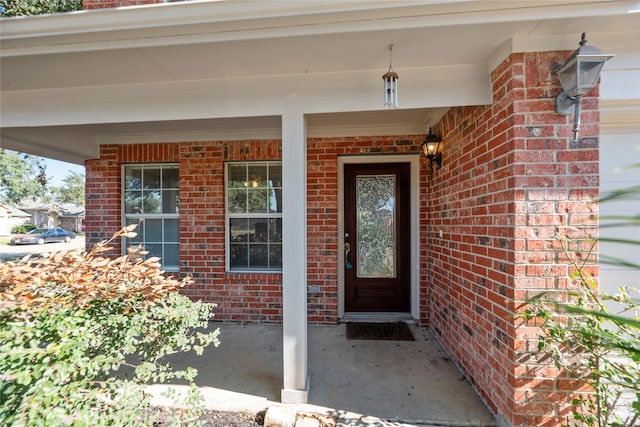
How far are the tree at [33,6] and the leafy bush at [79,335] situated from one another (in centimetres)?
621

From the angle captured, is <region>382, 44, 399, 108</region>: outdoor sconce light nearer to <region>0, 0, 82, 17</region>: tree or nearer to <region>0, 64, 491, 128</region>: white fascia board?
<region>0, 64, 491, 128</region>: white fascia board

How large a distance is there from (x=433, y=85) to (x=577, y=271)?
5.01 feet

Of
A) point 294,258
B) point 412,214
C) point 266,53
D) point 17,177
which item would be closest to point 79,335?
point 294,258

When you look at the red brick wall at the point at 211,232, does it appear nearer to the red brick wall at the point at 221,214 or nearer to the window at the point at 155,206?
the red brick wall at the point at 221,214

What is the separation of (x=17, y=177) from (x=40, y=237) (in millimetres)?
5419

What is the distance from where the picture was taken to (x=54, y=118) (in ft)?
7.97

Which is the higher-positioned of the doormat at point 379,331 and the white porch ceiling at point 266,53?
the white porch ceiling at point 266,53

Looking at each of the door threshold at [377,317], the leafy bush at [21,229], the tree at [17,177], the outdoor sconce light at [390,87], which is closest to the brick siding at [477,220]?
the door threshold at [377,317]

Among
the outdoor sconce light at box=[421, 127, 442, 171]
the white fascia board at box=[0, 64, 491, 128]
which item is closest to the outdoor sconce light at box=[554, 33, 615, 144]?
the white fascia board at box=[0, 64, 491, 128]

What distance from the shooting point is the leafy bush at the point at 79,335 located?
1.22m

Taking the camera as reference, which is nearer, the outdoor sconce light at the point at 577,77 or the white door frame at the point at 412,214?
the outdoor sconce light at the point at 577,77

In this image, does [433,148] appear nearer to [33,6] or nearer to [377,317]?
[377,317]

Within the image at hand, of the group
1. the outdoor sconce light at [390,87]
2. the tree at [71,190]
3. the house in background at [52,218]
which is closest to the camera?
the outdoor sconce light at [390,87]

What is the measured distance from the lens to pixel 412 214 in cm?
373
